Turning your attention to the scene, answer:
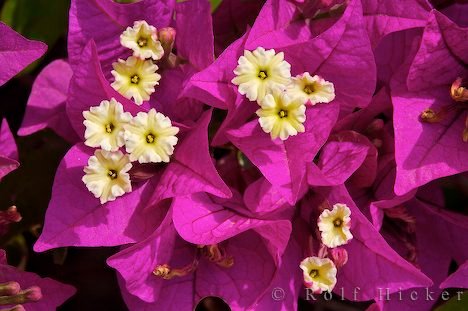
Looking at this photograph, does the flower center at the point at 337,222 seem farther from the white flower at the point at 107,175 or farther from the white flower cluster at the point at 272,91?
the white flower at the point at 107,175

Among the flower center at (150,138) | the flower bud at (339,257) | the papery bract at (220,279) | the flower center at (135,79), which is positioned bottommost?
the papery bract at (220,279)

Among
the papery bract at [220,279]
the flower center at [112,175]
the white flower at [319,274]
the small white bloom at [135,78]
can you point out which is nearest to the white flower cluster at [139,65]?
the small white bloom at [135,78]

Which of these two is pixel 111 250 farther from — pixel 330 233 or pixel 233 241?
pixel 330 233

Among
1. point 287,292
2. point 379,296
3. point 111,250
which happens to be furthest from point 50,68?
point 379,296

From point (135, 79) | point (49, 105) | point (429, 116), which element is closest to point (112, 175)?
point (135, 79)

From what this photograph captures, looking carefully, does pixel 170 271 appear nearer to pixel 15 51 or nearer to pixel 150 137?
pixel 150 137

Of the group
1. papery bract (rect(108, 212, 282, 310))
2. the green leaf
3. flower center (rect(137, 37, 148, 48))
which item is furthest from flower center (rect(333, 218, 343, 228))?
the green leaf

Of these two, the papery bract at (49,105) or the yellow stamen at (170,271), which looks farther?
the papery bract at (49,105)
